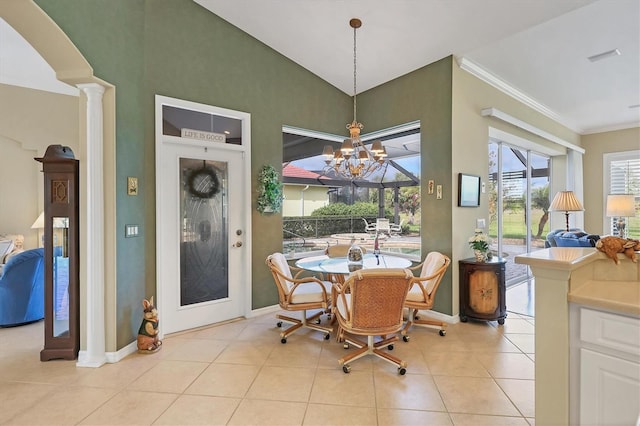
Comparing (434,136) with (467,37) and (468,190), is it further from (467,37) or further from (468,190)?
(467,37)

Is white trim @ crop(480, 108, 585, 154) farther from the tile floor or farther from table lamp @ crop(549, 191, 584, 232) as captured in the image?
the tile floor

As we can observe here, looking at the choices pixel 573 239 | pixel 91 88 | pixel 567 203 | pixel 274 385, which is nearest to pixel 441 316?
pixel 274 385

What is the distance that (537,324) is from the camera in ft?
5.27

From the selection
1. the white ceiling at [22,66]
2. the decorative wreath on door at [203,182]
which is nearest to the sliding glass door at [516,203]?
the decorative wreath on door at [203,182]

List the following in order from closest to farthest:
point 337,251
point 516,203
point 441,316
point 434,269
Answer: point 434,269 < point 441,316 < point 337,251 < point 516,203

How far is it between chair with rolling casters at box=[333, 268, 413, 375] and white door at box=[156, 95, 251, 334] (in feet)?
5.78

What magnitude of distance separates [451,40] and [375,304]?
2986mm

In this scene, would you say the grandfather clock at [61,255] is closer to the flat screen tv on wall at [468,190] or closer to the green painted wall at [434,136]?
the green painted wall at [434,136]

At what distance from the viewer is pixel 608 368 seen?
4.67 ft

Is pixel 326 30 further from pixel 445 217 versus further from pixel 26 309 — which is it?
pixel 26 309

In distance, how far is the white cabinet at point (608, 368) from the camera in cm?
135

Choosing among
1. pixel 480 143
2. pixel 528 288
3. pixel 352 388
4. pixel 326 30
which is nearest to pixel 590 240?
pixel 528 288

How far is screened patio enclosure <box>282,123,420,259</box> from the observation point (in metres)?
4.53

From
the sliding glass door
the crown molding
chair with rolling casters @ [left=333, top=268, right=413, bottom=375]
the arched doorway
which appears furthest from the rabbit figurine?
the crown molding
